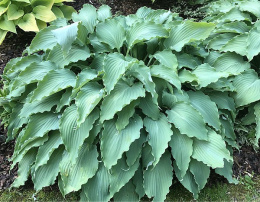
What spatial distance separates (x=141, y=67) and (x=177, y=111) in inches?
21.4

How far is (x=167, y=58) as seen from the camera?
312 centimetres

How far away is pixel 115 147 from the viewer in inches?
105

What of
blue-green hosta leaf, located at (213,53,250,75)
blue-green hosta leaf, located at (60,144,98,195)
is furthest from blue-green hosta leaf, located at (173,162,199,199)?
blue-green hosta leaf, located at (213,53,250,75)

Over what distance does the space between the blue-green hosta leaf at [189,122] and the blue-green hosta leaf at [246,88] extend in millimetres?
718

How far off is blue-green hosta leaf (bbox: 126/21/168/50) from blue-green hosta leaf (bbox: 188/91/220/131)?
27.8 inches

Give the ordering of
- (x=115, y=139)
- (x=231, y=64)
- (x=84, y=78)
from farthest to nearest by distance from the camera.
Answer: (x=231, y=64) < (x=84, y=78) < (x=115, y=139)

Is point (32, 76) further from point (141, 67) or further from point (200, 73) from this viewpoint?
point (200, 73)

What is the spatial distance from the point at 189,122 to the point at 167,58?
29.1 inches

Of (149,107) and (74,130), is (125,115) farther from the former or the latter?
(74,130)

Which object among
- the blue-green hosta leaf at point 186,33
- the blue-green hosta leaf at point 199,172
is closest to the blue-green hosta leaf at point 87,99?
the blue-green hosta leaf at point 186,33

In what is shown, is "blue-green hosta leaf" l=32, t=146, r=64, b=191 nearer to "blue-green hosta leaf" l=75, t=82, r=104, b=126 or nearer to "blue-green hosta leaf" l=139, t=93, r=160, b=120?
"blue-green hosta leaf" l=75, t=82, r=104, b=126

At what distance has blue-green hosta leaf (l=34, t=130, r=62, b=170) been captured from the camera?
2854 mm

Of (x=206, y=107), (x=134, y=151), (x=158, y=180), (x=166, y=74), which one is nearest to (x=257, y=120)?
(x=206, y=107)

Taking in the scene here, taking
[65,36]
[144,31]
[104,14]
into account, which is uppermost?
[65,36]
